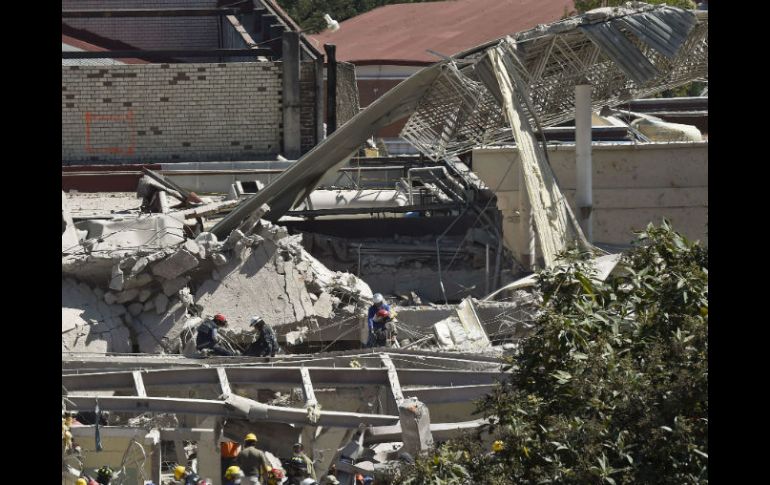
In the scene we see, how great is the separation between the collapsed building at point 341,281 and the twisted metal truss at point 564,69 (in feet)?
0.10

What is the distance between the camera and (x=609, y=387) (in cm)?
870

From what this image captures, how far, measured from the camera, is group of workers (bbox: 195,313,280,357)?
53.6 feet

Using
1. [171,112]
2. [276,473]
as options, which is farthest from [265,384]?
[171,112]

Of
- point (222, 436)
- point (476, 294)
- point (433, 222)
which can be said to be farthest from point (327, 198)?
point (222, 436)

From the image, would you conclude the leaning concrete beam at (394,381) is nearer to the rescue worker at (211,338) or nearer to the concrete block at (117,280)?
the rescue worker at (211,338)

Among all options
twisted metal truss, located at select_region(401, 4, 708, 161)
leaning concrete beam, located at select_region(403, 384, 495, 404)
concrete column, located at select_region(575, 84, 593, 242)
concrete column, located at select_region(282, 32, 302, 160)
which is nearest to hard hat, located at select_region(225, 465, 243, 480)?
leaning concrete beam, located at select_region(403, 384, 495, 404)

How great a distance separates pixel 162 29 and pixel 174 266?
2307cm

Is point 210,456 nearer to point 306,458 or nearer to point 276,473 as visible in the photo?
point 306,458

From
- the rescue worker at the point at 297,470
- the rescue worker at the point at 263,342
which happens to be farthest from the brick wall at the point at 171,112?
the rescue worker at the point at 297,470

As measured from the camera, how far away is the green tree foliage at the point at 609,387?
8.05 metres

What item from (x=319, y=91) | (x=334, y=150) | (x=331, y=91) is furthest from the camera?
(x=331, y=91)

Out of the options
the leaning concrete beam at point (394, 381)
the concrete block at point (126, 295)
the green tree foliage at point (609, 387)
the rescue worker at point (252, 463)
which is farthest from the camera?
the concrete block at point (126, 295)

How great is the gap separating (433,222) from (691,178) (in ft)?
13.6
